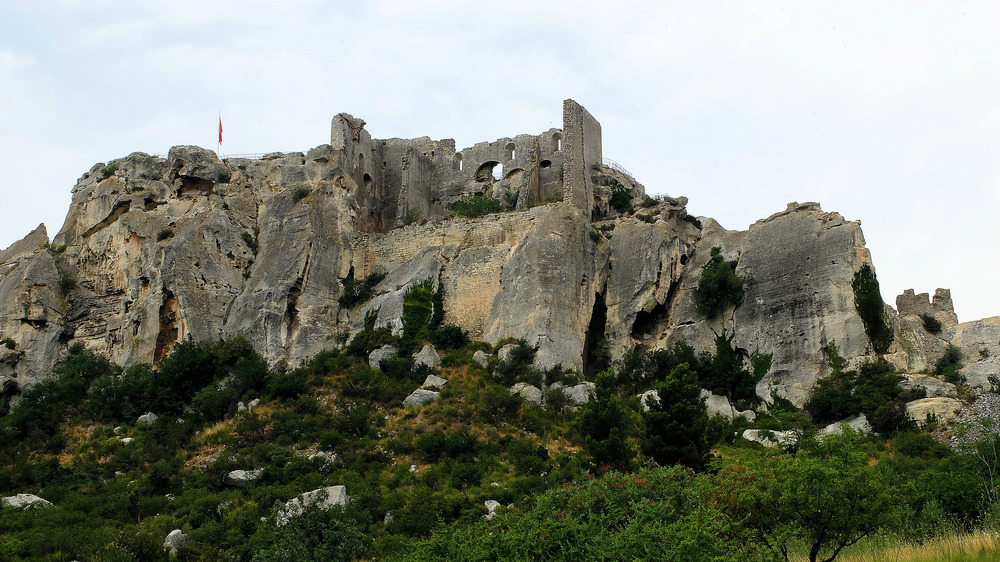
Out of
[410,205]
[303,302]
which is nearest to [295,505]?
[303,302]

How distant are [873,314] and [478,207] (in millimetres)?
16507

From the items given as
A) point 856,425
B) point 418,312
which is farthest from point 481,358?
point 856,425

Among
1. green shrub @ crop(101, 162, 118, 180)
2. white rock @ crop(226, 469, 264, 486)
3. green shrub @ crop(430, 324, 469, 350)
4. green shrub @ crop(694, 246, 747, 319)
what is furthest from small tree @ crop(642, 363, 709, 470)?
green shrub @ crop(101, 162, 118, 180)

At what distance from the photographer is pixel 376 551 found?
23031 millimetres

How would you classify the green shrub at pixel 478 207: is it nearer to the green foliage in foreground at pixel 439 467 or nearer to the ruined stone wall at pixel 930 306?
the green foliage in foreground at pixel 439 467

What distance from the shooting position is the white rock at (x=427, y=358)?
34.4 metres

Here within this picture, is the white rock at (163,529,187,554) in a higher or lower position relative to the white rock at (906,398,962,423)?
lower

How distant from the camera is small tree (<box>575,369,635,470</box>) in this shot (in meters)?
25.3

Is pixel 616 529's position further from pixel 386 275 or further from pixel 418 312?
pixel 386 275

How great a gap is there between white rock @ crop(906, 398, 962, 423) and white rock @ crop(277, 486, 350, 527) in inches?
640

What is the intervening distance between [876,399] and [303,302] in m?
19.7

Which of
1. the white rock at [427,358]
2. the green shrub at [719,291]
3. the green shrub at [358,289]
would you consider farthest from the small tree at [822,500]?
the green shrub at [358,289]

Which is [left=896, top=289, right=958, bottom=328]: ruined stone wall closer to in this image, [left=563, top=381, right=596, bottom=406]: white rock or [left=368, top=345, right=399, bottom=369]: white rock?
[left=563, top=381, right=596, bottom=406]: white rock

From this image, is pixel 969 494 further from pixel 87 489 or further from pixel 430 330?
pixel 87 489
